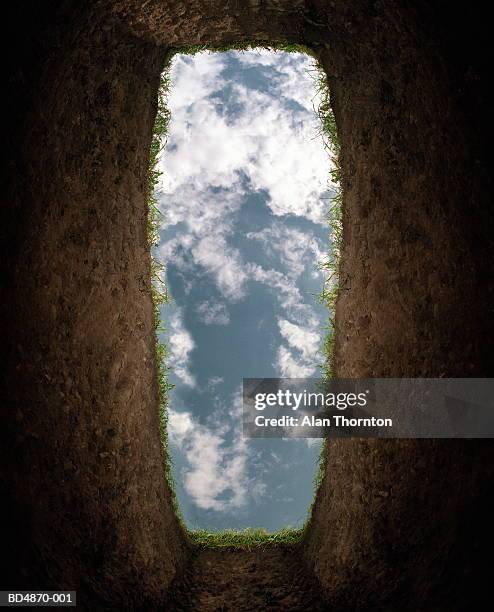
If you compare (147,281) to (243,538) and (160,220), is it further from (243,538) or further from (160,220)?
(243,538)

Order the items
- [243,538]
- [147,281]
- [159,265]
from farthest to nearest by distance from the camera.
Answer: [243,538] < [159,265] < [147,281]

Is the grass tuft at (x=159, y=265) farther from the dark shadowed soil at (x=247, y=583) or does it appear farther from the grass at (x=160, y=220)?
the dark shadowed soil at (x=247, y=583)

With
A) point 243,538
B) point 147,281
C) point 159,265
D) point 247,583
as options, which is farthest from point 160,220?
point 243,538

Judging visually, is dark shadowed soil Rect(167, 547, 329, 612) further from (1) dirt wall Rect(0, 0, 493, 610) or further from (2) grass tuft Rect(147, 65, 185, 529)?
(2) grass tuft Rect(147, 65, 185, 529)

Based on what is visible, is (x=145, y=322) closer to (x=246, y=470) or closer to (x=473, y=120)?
(x=473, y=120)

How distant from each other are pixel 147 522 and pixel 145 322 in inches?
55.7

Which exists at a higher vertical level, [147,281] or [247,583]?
[147,281]

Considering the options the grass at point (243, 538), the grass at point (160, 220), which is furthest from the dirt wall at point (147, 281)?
the grass at point (243, 538)

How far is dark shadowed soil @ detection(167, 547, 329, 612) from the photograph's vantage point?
299 cm

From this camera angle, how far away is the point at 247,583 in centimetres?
333

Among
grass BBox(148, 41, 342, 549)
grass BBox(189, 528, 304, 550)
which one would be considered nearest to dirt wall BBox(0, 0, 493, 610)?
grass BBox(148, 41, 342, 549)

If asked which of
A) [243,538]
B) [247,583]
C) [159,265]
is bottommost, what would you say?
[247,583]

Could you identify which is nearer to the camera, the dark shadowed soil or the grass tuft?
the dark shadowed soil

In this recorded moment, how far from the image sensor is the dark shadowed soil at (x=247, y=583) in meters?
2.99
